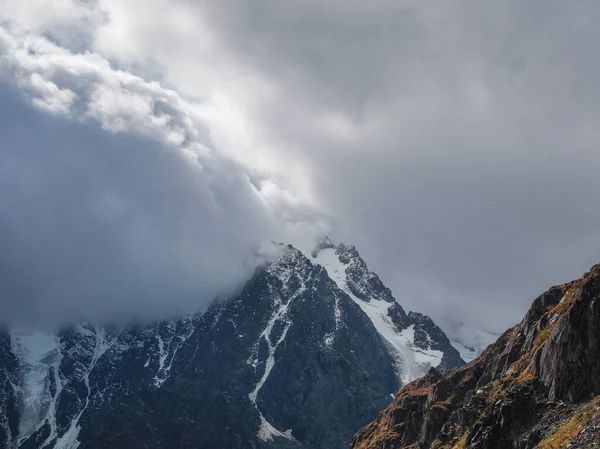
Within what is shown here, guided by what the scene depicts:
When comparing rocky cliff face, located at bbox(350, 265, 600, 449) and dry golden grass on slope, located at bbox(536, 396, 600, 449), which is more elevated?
rocky cliff face, located at bbox(350, 265, 600, 449)

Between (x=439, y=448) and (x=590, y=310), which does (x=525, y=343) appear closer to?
(x=439, y=448)

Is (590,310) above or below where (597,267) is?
below

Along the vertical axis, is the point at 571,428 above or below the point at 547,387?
below

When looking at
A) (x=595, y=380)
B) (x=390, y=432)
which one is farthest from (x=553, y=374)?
(x=390, y=432)

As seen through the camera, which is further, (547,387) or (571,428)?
(547,387)

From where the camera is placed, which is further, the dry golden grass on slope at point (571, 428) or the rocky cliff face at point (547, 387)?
the rocky cliff face at point (547, 387)

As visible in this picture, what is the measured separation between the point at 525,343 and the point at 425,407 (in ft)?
172

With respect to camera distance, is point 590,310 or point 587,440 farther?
point 590,310

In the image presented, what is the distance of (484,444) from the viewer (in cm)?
9800

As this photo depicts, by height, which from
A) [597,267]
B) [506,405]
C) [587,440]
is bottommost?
[587,440]

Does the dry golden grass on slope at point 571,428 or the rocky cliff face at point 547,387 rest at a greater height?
the rocky cliff face at point 547,387

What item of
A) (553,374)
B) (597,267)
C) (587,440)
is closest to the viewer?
(587,440)

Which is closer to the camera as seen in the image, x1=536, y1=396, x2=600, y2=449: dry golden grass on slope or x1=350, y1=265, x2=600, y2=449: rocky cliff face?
x1=536, y1=396, x2=600, y2=449: dry golden grass on slope

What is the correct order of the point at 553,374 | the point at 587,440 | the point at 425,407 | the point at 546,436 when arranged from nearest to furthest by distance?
the point at 587,440
the point at 546,436
the point at 553,374
the point at 425,407
